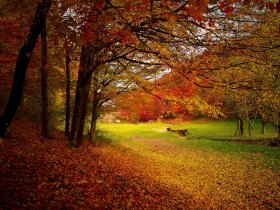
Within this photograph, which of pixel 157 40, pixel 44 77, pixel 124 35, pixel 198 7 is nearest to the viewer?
pixel 198 7

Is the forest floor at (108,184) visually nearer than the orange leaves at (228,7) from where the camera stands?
No

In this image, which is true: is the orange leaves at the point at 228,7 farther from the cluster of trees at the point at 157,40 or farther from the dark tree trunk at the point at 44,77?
the dark tree trunk at the point at 44,77

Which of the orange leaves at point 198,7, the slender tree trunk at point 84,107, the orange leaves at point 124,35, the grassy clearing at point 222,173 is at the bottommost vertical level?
the grassy clearing at point 222,173

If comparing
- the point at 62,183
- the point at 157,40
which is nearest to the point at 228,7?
the point at 157,40

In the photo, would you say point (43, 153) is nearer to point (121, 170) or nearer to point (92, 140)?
point (121, 170)

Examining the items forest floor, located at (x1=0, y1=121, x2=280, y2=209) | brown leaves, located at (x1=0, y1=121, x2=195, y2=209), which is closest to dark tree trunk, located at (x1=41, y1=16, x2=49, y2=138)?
forest floor, located at (x1=0, y1=121, x2=280, y2=209)

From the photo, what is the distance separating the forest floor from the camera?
636 cm

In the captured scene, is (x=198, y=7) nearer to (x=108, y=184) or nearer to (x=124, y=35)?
(x=124, y=35)

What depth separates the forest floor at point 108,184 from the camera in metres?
6.36

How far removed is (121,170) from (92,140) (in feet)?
26.3

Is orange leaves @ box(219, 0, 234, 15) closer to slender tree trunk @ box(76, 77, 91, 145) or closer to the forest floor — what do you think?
the forest floor

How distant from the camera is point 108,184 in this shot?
8.59 metres

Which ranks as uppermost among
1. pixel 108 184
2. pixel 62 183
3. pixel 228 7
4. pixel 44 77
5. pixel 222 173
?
pixel 228 7

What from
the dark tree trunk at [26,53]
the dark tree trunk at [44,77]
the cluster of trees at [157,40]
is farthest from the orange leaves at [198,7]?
the dark tree trunk at [44,77]
